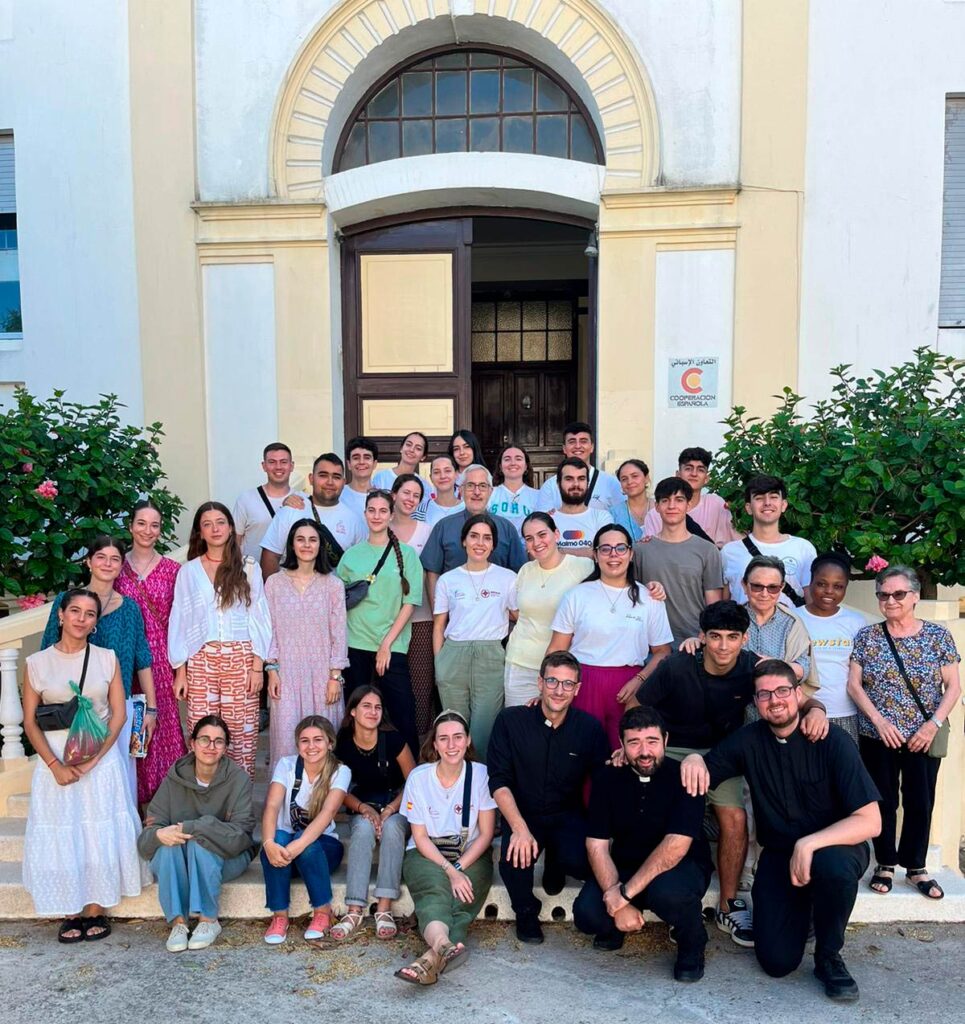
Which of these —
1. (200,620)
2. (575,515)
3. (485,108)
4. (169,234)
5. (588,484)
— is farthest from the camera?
(485,108)

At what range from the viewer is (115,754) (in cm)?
457

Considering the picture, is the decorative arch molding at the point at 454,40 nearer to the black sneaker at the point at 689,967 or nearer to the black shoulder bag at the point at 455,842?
the black shoulder bag at the point at 455,842

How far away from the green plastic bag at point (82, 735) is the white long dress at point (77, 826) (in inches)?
1.7

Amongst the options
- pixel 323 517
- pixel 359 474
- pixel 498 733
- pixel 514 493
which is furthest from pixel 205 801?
pixel 514 493

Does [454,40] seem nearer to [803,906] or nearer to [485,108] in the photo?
[485,108]

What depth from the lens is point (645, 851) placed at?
4203mm

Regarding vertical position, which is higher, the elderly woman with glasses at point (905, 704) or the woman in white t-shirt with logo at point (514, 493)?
the woman in white t-shirt with logo at point (514, 493)

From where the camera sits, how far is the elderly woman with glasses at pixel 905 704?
4.44 metres

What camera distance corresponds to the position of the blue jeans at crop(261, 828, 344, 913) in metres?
4.35

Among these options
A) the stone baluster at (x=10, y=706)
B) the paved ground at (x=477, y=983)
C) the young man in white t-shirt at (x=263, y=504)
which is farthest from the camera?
the young man in white t-shirt at (x=263, y=504)

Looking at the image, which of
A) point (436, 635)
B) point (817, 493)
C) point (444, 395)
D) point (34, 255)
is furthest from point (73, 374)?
point (817, 493)

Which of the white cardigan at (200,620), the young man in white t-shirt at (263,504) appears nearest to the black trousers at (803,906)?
the white cardigan at (200,620)

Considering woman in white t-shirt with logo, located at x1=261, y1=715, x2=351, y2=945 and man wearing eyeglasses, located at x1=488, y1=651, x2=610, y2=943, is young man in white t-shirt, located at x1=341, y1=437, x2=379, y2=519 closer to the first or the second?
woman in white t-shirt with logo, located at x1=261, y1=715, x2=351, y2=945

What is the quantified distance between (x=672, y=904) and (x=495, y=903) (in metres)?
0.93
